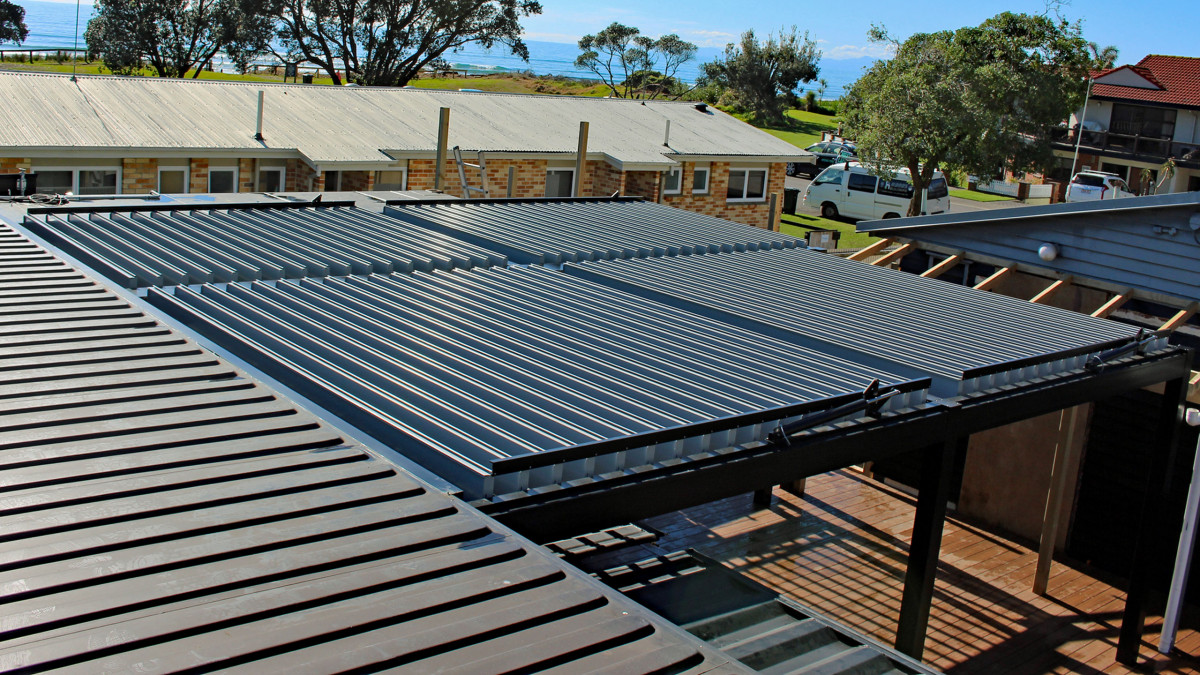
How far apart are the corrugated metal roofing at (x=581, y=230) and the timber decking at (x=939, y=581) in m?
2.96

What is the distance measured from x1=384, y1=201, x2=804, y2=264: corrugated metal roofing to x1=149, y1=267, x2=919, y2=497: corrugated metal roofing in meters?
1.57

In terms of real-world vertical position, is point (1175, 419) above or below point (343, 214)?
below

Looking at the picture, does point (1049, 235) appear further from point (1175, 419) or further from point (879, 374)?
point (879, 374)

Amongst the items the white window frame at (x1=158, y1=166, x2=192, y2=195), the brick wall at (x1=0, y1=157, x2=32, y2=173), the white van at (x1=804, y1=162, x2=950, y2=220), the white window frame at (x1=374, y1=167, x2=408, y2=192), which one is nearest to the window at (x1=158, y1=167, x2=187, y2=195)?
the white window frame at (x1=158, y1=166, x2=192, y2=195)

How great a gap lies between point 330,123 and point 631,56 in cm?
5269

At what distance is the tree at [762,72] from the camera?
64.3m

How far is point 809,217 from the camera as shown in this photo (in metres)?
34.1

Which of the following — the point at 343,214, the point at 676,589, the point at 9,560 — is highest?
the point at 343,214

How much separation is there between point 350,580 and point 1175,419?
8501 millimetres

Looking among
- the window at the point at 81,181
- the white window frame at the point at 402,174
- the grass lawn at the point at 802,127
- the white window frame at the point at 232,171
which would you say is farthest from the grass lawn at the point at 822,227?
the grass lawn at the point at 802,127

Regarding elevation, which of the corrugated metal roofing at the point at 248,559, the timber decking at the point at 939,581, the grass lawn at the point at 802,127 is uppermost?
the grass lawn at the point at 802,127

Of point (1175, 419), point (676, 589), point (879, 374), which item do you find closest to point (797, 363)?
point (879, 374)

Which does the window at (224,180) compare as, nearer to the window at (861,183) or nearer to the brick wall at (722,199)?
the brick wall at (722,199)

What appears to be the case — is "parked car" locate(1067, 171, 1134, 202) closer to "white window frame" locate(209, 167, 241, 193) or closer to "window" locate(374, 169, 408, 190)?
"window" locate(374, 169, 408, 190)
